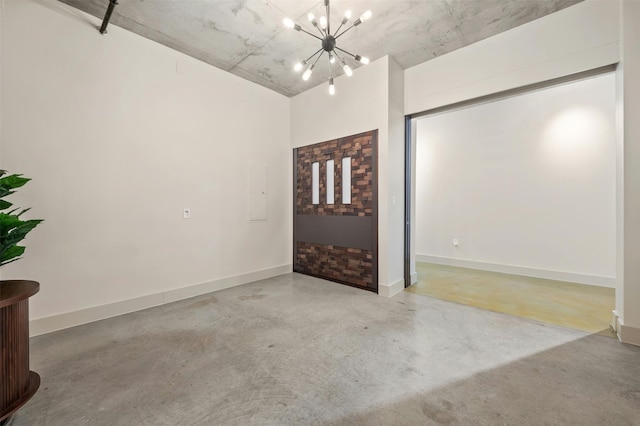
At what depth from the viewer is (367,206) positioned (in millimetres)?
3984

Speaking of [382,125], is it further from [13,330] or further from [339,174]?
[13,330]

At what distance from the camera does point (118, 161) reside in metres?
3.13

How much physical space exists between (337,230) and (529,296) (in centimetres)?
294

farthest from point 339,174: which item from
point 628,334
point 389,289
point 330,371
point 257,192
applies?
point 628,334

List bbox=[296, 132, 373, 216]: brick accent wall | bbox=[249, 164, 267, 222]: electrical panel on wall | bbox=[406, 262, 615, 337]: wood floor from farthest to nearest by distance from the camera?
1. bbox=[249, 164, 267, 222]: electrical panel on wall
2. bbox=[296, 132, 373, 216]: brick accent wall
3. bbox=[406, 262, 615, 337]: wood floor

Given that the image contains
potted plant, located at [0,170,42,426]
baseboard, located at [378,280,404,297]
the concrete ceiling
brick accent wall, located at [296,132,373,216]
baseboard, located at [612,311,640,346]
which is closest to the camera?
potted plant, located at [0,170,42,426]

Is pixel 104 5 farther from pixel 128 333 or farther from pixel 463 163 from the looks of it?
pixel 463 163

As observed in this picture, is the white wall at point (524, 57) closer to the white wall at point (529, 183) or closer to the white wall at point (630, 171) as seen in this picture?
the white wall at point (630, 171)

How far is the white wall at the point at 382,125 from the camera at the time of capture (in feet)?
12.4

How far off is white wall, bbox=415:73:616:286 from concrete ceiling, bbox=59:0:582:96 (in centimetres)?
176

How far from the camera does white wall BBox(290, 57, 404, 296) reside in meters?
3.77

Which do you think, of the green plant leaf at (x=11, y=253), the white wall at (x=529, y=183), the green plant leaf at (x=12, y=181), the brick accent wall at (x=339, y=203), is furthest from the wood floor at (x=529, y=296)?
the green plant leaf at (x=12, y=181)

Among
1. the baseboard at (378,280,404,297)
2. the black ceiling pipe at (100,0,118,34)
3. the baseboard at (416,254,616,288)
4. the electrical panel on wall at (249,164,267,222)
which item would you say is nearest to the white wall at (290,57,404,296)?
the baseboard at (378,280,404,297)

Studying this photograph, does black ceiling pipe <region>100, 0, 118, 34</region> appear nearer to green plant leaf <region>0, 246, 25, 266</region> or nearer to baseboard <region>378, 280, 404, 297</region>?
green plant leaf <region>0, 246, 25, 266</region>
